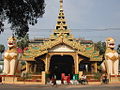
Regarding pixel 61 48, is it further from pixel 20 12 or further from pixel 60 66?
pixel 20 12

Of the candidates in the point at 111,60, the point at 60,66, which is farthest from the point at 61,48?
the point at 60,66

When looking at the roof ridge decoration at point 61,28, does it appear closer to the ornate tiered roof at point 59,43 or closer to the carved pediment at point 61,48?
the ornate tiered roof at point 59,43

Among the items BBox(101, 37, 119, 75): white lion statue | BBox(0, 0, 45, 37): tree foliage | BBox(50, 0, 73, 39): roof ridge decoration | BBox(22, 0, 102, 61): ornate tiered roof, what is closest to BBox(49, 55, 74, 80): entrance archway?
BBox(50, 0, 73, 39): roof ridge decoration

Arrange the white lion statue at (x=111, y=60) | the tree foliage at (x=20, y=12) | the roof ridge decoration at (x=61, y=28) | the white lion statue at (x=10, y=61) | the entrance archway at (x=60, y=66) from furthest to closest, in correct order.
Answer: the entrance archway at (x=60, y=66), the roof ridge decoration at (x=61, y=28), the white lion statue at (x=111, y=60), the white lion statue at (x=10, y=61), the tree foliage at (x=20, y=12)

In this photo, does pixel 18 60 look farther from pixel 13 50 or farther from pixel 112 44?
pixel 112 44

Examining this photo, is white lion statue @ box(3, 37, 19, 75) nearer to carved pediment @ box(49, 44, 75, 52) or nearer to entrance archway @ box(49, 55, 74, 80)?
carved pediment @ box(49, 44, 75, 52)

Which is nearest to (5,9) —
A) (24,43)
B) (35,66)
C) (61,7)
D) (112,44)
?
(112,44)

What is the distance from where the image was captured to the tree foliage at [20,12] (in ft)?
33.7

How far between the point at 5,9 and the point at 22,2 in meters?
0.78

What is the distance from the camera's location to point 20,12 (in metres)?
10.7

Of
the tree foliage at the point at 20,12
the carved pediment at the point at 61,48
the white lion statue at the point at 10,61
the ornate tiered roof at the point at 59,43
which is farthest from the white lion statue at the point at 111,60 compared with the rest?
the tree foliage at the point at 20,12

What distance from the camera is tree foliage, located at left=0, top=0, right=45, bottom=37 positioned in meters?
10.3

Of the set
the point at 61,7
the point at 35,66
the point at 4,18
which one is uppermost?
the point at 61,7

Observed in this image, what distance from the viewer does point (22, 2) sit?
1041cm
